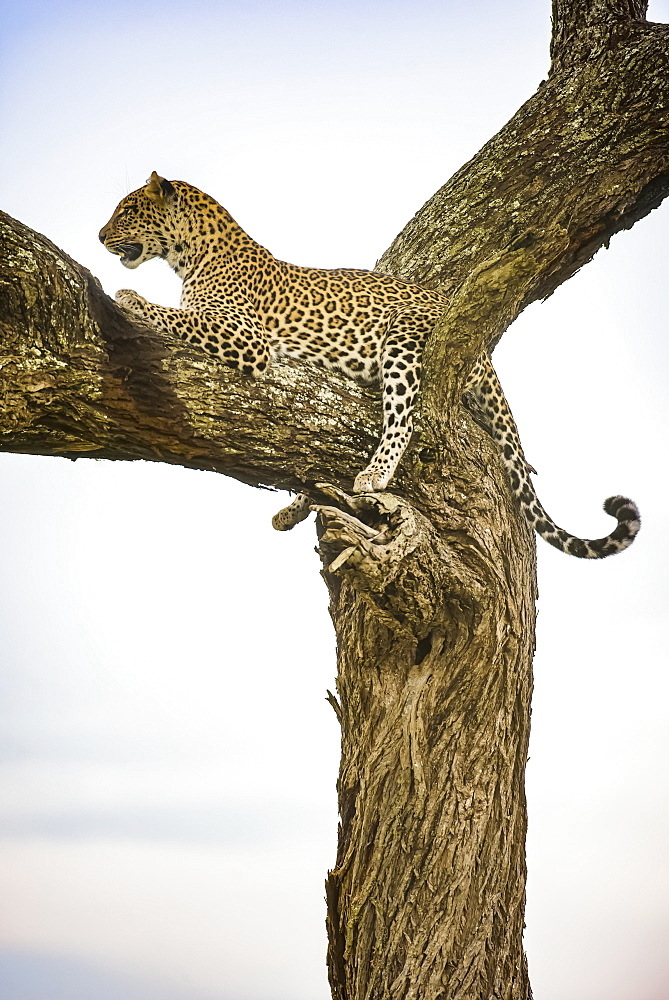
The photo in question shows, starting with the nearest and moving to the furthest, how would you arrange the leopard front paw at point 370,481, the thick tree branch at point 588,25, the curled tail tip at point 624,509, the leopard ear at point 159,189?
the leopard front paw at point 370,481 < the curled tail tip at point 624,509 < the leopard ear at point 159,189 < the thick tree branch at point 588,25

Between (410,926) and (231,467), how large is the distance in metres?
2.24

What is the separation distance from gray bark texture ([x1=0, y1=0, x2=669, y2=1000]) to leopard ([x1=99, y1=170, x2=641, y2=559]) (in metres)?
0.14

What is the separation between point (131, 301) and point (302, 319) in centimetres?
94

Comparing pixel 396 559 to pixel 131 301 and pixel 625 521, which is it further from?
pixel 131 301

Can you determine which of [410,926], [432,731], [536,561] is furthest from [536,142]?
[410,926]

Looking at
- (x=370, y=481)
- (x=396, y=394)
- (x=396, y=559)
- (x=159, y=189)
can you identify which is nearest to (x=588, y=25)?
(x=159, y=189)

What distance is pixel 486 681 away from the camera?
4777mm

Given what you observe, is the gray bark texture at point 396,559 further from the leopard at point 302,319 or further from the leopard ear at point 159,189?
the leopard ear at point 159,189

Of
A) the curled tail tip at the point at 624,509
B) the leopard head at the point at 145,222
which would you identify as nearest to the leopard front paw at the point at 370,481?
the curled tail tip at the point at 624,509

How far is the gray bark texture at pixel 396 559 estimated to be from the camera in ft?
13.3

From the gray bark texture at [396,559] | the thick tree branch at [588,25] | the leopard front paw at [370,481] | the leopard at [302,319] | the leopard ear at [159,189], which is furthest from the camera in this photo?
the thick tree branch at [588,25]

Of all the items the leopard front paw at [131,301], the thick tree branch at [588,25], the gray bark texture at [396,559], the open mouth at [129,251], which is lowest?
the gray bark texture at [396,559]

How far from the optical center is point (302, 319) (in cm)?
512

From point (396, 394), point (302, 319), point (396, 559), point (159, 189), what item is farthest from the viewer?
point (159, 189)
